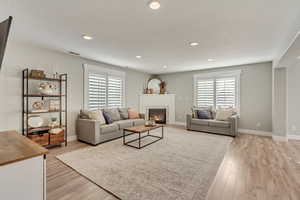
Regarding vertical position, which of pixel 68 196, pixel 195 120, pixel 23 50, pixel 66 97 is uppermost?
pixel 23 50

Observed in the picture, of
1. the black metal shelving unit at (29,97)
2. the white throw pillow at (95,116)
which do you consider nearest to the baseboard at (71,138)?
the black metal shelving unit at (29,97)

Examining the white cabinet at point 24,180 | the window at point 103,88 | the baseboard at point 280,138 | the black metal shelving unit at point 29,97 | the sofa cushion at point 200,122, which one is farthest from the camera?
the sofa cushion at point 200,122

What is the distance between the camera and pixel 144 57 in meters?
4.18

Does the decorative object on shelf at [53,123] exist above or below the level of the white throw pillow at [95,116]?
below

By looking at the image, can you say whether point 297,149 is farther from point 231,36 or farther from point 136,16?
point 136,16

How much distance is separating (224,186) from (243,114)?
388 centimetres

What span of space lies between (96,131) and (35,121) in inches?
52.3

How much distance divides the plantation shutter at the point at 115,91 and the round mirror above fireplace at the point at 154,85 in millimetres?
1806

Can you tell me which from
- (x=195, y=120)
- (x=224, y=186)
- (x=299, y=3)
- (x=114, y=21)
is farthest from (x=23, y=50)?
(x=195, y=120)

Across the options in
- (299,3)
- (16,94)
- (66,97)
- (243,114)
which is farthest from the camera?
(243,114)

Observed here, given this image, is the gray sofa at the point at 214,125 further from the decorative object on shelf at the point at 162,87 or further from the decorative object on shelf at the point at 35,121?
the decorative object on shelf at the point at 35,121

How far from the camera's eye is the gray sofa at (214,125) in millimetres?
4430

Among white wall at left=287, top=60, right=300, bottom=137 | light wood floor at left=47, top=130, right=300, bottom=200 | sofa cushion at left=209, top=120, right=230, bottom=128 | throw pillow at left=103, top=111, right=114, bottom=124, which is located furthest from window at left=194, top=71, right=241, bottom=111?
throw pillow at left=103, top=111, right=114, bottom=124

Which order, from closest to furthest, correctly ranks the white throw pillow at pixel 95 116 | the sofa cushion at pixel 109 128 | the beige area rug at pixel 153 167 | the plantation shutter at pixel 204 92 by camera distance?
the beige area rug at pixel 153 167, the sofa cushion at pixel 109 128, the white throw pillow at pixel 95 116, the plantation shutter at pixel 204 92
